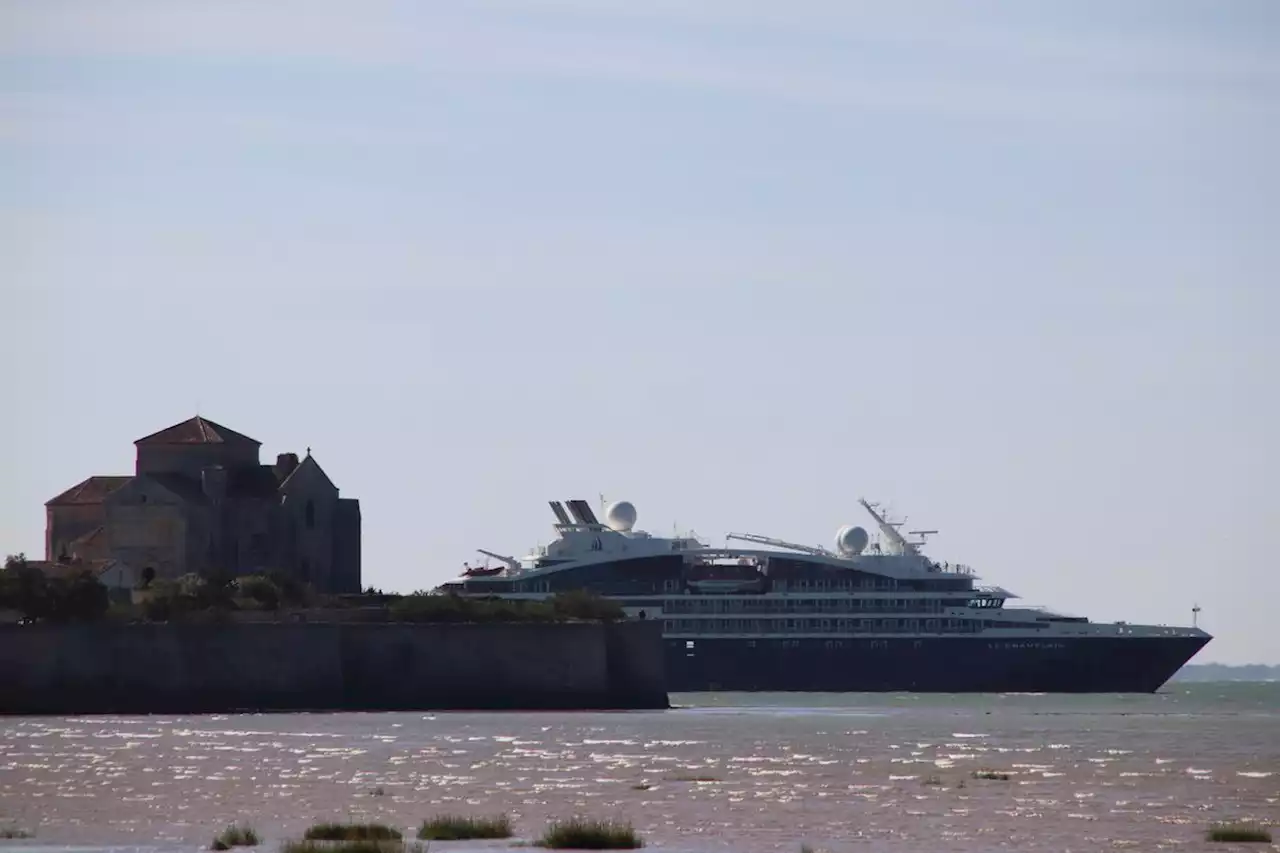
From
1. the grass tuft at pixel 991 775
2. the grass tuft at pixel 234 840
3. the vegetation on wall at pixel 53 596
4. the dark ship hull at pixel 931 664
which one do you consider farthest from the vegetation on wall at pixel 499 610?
the grass tuft at pixel 234 840

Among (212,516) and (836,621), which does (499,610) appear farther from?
(836,621)

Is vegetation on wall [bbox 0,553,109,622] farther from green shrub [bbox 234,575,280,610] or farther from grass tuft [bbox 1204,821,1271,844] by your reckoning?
grass tuft [bbox 1204,821,1271,844]

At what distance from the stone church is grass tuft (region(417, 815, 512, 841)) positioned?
77325mm

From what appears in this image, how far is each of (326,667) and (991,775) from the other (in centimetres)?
5196

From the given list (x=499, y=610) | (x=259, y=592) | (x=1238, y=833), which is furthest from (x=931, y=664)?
(x=1238, y=833)

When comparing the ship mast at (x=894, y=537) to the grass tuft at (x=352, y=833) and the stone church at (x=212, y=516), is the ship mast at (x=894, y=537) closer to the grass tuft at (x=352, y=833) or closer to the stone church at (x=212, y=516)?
the stone church at (x=212, y=516)

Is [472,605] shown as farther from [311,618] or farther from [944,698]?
[944,698]

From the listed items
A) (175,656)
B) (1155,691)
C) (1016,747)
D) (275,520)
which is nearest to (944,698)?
(1155,691)

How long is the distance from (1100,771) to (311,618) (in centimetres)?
5512

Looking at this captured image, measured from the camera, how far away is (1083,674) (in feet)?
453

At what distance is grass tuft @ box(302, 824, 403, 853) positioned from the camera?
3900cm

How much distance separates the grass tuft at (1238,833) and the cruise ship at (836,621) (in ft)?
315

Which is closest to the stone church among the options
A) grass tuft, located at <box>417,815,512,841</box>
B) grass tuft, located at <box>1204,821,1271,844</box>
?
grass tuft, located at <box>417,815,512,841</box>

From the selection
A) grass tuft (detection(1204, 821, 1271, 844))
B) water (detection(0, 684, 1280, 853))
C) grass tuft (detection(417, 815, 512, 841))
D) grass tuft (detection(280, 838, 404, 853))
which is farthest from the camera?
water (detection(0, 684, 1280, 853))
